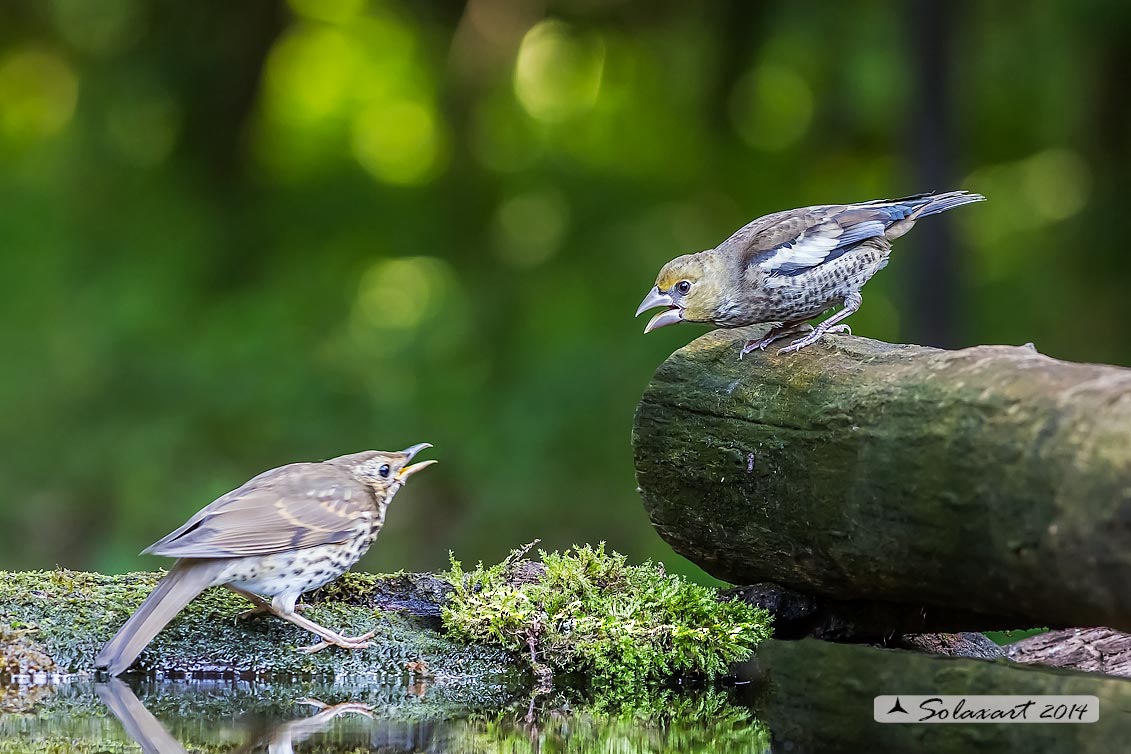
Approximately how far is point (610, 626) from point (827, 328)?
1364 millimetres

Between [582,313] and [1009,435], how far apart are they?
22.3 feet

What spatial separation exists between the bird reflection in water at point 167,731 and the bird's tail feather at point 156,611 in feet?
0.34

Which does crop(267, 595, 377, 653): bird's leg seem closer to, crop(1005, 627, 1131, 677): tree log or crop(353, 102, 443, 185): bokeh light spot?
crop(1005, 627, 1131, 677): tree log

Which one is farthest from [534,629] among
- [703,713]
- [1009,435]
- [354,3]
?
[354,3]

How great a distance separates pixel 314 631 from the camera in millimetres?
4312

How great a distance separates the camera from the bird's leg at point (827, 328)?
463 cm

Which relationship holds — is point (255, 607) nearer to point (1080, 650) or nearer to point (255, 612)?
point (255, 612)

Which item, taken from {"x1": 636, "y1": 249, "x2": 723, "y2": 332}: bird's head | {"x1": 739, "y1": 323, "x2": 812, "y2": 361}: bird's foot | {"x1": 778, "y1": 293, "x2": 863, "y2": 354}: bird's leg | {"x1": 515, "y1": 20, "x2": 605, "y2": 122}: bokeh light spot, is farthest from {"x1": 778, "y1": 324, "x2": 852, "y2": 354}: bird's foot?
{"x1": 515, "y1": 20, "x2": 605, "y2": 122}: bokeh light spot

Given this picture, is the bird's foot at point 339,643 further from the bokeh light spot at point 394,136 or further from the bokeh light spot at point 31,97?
the bokeh light spot at point 31,97

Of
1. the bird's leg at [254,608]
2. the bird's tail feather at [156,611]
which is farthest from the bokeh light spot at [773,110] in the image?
the bird's tail feather at [156,611]

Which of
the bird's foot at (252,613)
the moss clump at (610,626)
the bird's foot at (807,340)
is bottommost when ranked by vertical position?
the moss clump at (610,626)

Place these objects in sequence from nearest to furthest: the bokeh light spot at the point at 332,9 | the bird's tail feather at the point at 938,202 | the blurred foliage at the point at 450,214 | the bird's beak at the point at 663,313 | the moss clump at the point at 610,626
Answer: the moss clump at the point at 610,626, the bird's beak at the point at 663,313, the bird's tail feather at the point at 938,202, the blurred foliage at the point at 450,214, the bokeh light spot at the point at 332,9

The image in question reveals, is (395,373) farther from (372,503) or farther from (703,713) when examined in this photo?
(703,713)

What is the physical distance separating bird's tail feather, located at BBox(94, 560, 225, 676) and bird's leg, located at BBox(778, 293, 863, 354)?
6.99ft
